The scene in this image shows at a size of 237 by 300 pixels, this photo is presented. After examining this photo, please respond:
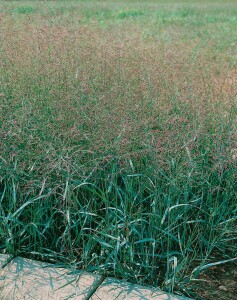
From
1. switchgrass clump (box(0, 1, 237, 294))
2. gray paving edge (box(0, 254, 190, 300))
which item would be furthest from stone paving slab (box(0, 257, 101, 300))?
switchgrass clump (box(0, 1, 237, 294))

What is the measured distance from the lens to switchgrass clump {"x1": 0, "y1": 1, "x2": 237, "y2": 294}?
8.86ft

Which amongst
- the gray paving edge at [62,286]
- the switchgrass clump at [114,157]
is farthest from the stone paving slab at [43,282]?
the switchgrass clump at [114,157]

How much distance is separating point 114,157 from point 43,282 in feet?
2.48

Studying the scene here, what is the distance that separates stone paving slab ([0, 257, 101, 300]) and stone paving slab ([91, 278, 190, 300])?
5 centimetres

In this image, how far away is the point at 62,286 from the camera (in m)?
2.47

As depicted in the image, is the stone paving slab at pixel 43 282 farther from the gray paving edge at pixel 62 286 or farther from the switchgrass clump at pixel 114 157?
the switchgrass clump at pixel 114 157

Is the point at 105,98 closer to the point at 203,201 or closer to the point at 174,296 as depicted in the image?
the point at 203,201

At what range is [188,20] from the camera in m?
14.6

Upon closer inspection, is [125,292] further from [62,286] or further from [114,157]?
[114,157]

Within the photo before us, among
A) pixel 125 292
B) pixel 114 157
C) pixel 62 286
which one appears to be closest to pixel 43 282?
pixel 62 286

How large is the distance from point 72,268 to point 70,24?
211 cm

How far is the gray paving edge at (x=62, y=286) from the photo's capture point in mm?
2426

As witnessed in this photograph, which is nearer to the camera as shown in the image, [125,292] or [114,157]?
[125,292]

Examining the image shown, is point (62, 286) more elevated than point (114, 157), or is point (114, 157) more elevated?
point (114, 157)
